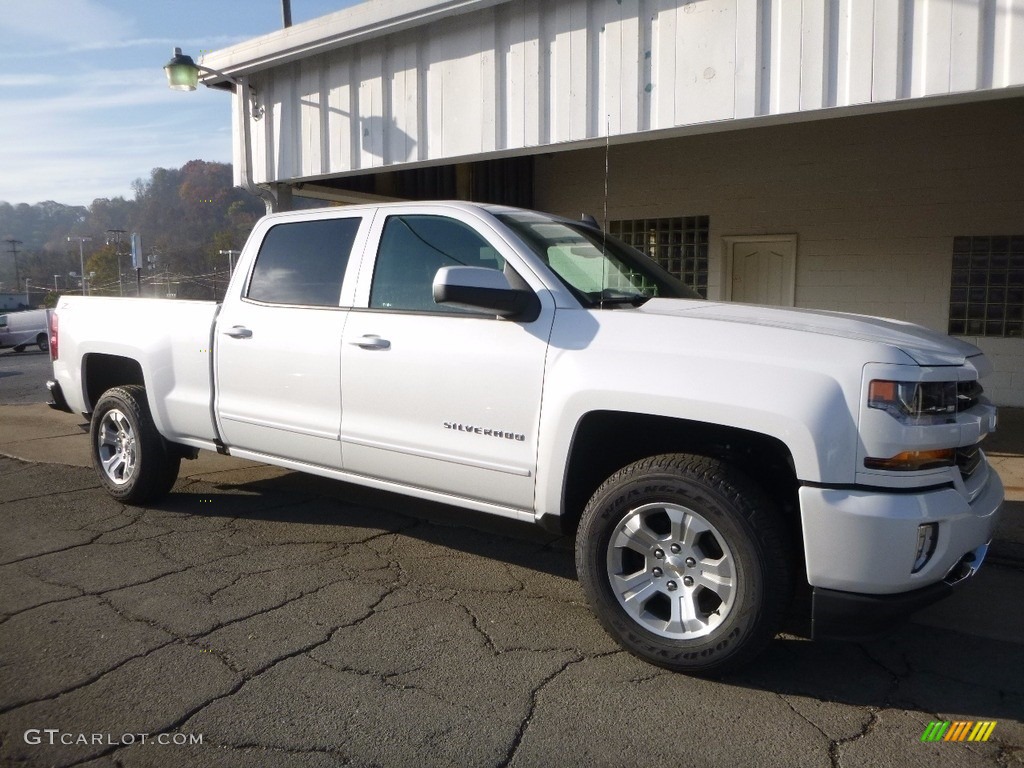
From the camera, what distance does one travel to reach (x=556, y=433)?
3723 millimetres

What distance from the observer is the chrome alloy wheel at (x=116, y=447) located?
19.1 ft

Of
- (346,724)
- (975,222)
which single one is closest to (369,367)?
(346,724)

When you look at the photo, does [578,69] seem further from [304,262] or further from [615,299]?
[615,299]

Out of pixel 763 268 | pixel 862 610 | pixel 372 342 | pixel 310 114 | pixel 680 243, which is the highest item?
pixel 310 114

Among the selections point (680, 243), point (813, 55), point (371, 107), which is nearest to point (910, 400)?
point (813, 55)

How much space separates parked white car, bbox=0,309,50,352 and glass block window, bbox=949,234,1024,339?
2584cm

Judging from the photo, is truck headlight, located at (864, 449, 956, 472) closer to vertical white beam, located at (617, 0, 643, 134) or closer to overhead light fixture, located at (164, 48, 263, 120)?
vertical white beam, located at (617, 0, 643, 134)

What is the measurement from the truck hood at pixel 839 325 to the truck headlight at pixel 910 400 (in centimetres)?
10

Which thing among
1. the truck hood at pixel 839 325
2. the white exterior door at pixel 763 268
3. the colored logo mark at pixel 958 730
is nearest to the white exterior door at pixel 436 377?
the truck hood at pixel 839 325

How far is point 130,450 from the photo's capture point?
5836 mm

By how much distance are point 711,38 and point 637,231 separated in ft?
18.9

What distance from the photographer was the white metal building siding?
5648 mm

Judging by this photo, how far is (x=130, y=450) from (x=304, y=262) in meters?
1.99

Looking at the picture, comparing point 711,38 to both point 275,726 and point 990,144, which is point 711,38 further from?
point 275,726
